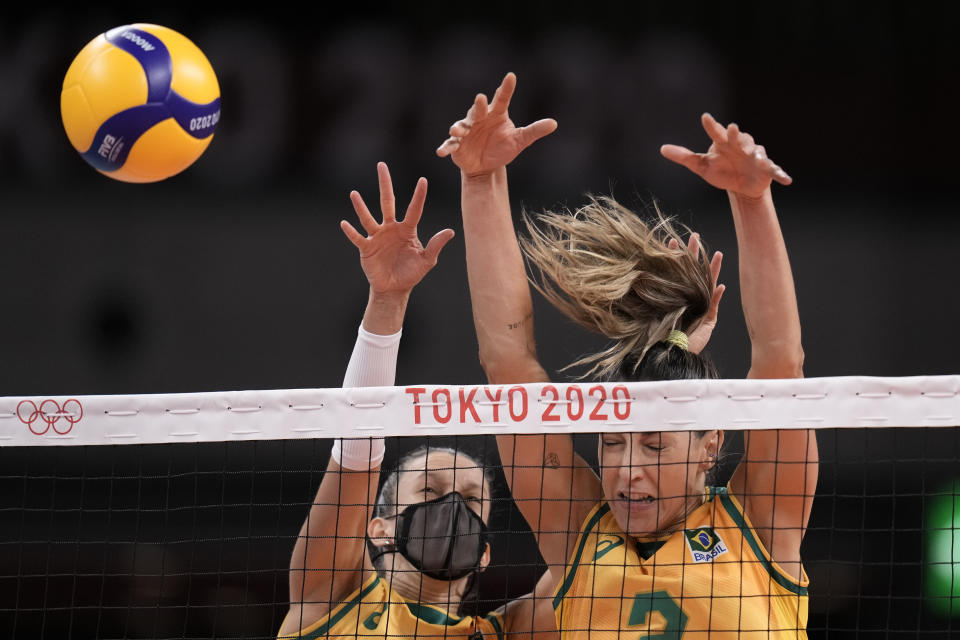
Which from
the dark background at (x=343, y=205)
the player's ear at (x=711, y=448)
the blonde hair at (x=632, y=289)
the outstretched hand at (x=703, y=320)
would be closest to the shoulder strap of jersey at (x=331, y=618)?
the blonde hair at (x=632, y=289)

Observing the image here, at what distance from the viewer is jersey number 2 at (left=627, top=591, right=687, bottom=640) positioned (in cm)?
327

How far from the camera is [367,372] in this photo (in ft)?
12.3

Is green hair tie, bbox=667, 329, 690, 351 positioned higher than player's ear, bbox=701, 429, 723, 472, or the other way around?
green hair tie, bbox=667, 329, 690, 351

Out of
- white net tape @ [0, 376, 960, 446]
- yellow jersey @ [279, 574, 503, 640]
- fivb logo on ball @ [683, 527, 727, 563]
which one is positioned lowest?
yellow jersey @ [279, 574, 503, 640]

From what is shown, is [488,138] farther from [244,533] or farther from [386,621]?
[244,533]

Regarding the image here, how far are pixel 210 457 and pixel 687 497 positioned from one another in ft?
17.4

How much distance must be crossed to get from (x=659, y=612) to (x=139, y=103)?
2700 millimetres

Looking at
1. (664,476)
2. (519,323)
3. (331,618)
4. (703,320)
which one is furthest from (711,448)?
(331,618)

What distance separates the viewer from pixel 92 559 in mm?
8055

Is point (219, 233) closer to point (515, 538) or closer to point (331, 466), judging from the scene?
point (515, 538)

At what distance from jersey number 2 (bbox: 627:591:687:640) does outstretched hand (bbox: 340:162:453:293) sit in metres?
1.19

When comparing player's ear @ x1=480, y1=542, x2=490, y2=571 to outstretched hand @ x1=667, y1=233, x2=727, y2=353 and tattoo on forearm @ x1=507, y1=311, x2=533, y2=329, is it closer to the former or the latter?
tattoo on forearm @ x1=507, y1=311, x2=533, y2=329

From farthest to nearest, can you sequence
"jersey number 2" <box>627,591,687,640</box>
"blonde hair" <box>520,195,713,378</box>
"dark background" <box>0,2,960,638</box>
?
"dark background" <box>0,2,960,638</box> → "blonde hair" <box>520,195,713,378</box> → "jersey number 2" <box>627,591,687,640</box>

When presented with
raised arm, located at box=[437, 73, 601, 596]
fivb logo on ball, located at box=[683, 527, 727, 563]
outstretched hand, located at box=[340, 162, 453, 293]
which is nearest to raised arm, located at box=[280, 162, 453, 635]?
outstretched hand, located at box=[340, 162, 453, 293]
